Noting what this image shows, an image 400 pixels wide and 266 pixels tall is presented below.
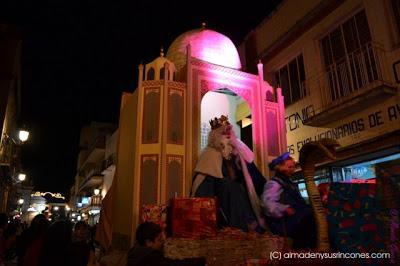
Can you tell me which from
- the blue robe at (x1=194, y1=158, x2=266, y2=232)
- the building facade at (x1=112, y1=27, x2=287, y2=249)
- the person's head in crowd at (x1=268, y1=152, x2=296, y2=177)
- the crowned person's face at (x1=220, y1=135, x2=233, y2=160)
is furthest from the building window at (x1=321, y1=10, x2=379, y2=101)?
the blue robe at (x1=194, y1=158, x2=266, y2=232)

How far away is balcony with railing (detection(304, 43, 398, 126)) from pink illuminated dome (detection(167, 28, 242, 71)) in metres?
2.91

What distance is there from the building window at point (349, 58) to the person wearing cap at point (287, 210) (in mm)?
4788

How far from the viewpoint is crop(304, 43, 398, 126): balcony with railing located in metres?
8.04

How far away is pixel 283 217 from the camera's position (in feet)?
16.5

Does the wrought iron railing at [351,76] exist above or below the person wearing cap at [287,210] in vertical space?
above

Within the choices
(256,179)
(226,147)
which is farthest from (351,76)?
(226,147)

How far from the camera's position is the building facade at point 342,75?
807 centimetres

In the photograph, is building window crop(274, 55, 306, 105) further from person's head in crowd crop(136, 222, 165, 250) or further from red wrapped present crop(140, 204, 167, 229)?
person's head in crowd crop(136, 222, 165, 250)

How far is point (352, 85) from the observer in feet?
→ 29.5

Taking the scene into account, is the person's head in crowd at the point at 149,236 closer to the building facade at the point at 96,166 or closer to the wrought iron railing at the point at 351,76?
the wrought iron railing at the point at 351,76

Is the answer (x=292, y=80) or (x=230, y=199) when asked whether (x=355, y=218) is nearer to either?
(x=230, y=199)

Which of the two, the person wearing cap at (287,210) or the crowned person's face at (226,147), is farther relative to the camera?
the crowned person's face at (226,147)

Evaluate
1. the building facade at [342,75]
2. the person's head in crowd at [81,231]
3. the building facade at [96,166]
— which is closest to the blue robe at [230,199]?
the person's head in crowd at [81,231]

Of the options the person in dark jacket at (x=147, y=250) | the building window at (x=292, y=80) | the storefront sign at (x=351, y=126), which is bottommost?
the person in dark jacket at (x=147, y=250)
